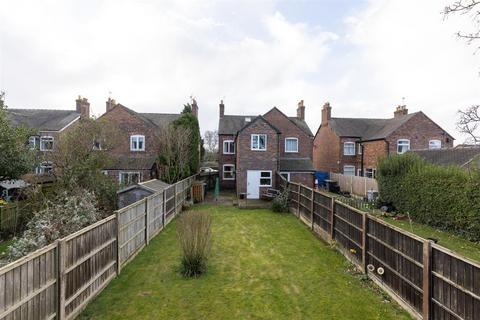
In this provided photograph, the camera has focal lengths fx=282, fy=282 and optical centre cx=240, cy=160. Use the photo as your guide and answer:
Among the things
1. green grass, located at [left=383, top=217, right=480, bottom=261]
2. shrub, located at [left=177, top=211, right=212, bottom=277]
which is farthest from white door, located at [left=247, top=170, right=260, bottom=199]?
shrub, located at [left=177, top=211, right=212, bottom=277]

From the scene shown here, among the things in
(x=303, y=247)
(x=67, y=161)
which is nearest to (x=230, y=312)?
(x=303, y=247)

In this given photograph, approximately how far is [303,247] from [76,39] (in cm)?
1338

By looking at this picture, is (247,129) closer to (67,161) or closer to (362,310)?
(67,161)

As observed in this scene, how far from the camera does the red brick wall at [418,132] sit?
26578 millimetres

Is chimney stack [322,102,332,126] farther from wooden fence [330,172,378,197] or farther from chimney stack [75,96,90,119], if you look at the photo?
chimney stack [75,96,90,119]

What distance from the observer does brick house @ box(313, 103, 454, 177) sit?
88.0ft

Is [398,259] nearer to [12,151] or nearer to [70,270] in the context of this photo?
[70,270]

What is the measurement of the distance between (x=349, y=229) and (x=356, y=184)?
17.8m

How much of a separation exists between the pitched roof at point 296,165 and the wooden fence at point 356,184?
438cm

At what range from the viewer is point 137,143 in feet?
81.4

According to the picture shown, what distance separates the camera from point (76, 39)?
42.7ft

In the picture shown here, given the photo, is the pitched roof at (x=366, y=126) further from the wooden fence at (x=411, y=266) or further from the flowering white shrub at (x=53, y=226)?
the flowering white shrub at (x=53, y=226)

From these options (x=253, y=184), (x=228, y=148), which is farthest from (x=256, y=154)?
(x=228, y=148)

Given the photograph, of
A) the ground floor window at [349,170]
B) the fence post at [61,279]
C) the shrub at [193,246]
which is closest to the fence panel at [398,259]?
the shrub at [193,246]
